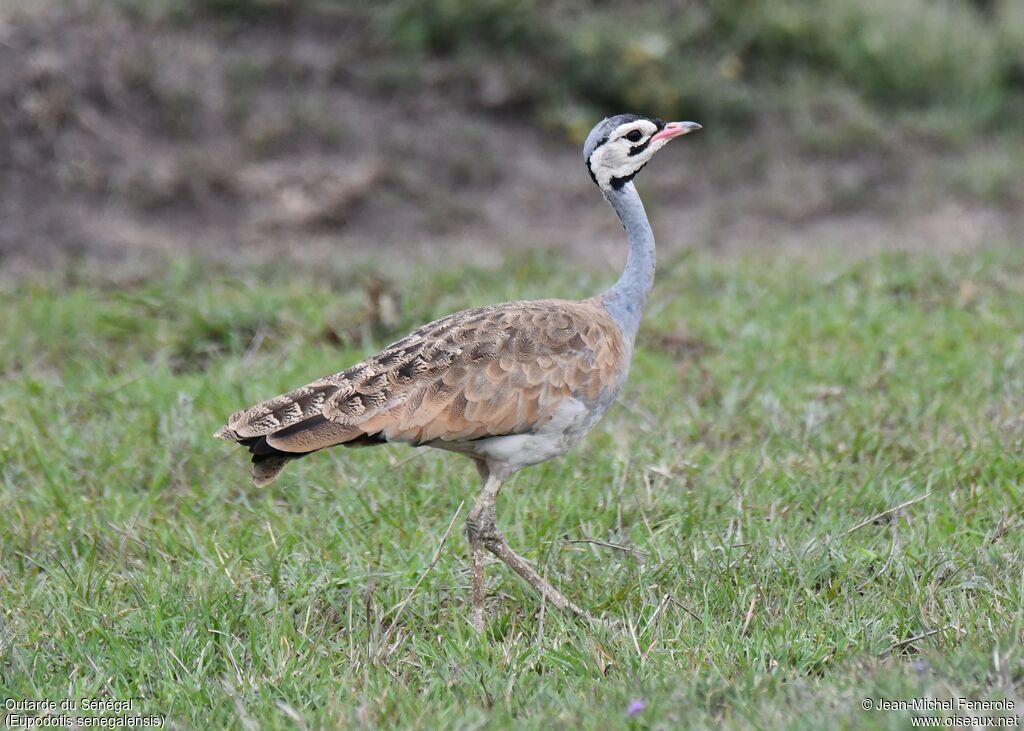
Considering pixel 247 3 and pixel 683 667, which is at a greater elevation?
pixel 247 3

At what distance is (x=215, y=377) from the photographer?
683 centimetres

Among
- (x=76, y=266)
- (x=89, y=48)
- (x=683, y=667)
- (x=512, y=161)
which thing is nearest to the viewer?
(x=683, y=667)

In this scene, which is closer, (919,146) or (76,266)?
(76,266)

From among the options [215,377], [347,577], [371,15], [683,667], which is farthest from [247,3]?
[683,667]

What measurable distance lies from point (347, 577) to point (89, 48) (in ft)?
21.6

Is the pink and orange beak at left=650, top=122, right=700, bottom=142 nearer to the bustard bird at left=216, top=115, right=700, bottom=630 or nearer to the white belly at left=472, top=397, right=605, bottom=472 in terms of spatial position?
the bustard bird at left=216, top=115, right=700, bottom=630

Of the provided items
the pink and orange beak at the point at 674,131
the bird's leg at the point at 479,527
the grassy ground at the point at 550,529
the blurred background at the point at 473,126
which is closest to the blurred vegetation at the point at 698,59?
the blurred background at the point at 473,126

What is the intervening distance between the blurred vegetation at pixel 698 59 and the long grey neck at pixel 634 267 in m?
5.83

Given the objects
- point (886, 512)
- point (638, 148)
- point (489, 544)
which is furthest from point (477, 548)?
point (638, 148)

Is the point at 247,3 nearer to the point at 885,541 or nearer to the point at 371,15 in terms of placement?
the point at 371,15

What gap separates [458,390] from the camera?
179 inches

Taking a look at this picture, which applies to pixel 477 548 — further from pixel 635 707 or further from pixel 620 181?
pixel 620 181

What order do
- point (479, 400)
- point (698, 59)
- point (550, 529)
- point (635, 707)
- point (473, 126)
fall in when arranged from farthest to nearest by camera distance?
point (698, 59)
point (473, 126)
point (550, 529)
point (479, 400)
point (635, 707)

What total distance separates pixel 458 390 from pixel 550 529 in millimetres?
920
